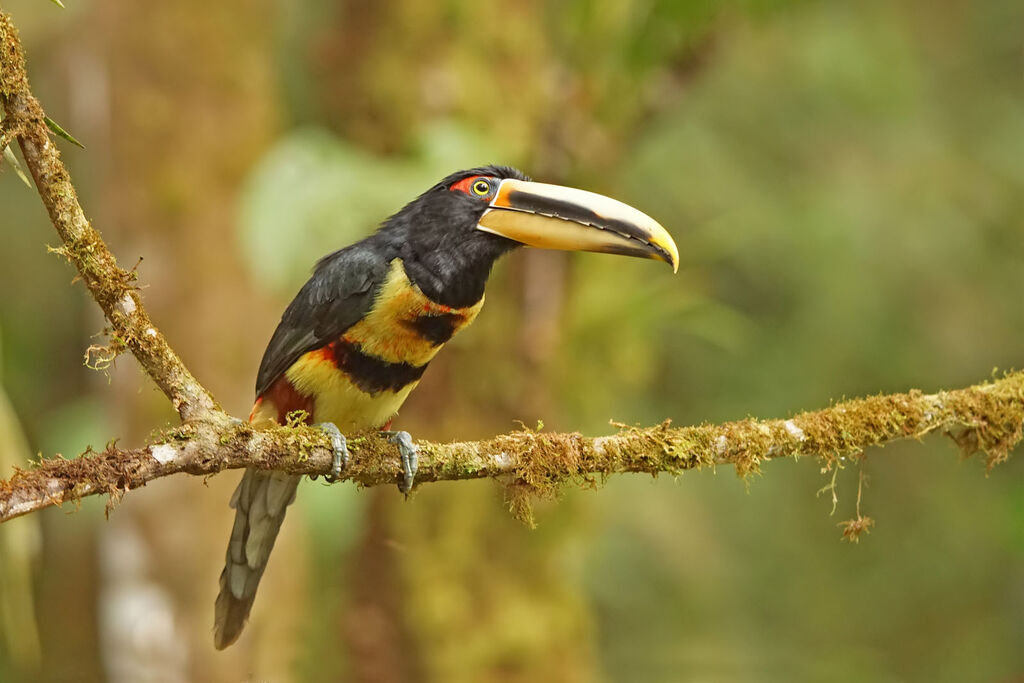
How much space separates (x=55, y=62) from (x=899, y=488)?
23.0 feet

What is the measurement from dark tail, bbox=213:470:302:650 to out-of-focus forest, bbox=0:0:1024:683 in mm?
488

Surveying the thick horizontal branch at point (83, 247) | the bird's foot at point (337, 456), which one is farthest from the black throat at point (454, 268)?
the thick horizontal branch at point (83, 247)

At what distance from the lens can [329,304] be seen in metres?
2.95

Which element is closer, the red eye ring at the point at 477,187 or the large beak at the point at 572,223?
the large beak at the point at 572,223

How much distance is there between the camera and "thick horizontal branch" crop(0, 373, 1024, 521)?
1.83 metres

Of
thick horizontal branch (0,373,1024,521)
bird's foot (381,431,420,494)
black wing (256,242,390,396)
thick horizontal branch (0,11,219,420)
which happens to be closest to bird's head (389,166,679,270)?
black wing (256,242,390,396)

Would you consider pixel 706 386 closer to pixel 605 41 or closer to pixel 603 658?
pixel 603 658

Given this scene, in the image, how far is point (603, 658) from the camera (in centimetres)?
850

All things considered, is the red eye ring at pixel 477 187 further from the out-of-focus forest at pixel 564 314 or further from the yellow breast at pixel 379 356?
the out-of-focus forest at pixel 564 314

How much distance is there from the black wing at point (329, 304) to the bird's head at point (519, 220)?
0.47 feet

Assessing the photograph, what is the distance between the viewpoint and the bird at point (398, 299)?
9.27 ft

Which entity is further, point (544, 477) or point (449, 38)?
point (449, 38)

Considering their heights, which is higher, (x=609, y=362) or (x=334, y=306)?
(x=609, y=362)

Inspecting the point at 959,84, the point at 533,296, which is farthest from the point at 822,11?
the point at 533,296
